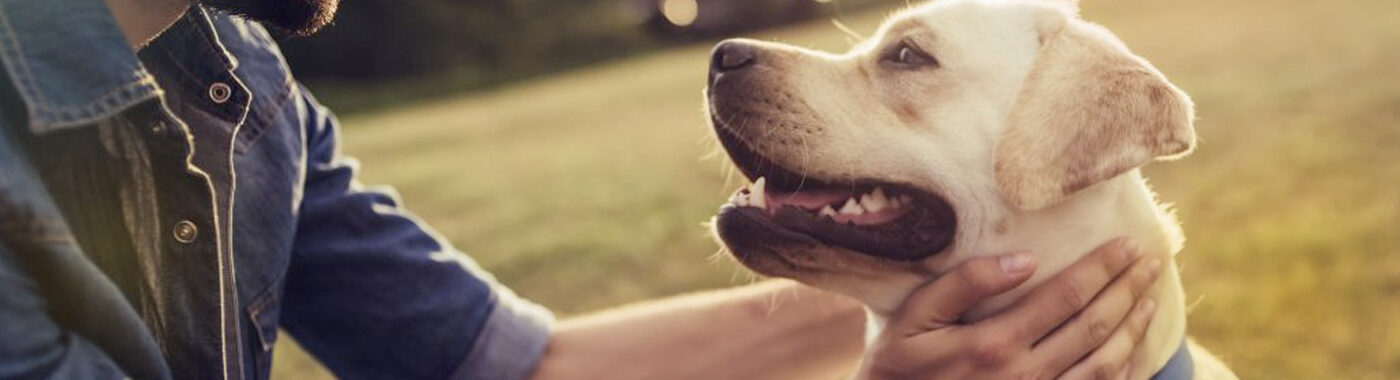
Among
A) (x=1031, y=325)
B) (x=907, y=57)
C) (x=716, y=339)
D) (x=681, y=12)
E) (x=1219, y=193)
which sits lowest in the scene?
(x=681, y=12)

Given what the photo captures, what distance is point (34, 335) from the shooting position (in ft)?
7.23

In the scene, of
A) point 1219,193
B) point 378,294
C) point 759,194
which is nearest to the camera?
point 759,194

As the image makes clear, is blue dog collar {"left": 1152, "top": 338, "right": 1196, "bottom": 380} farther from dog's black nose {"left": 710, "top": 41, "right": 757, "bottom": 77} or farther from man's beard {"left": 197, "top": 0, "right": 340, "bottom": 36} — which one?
man's beard {"left": 197, "top": 0, "right": 340, "bottom": 36}

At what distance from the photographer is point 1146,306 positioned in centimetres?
286

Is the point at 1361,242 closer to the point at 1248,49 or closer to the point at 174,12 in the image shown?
the point at 174,12

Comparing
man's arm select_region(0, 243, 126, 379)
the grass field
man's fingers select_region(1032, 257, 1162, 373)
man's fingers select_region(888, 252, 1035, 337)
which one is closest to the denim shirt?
man's arm select_region(0, 243, 126, 379)

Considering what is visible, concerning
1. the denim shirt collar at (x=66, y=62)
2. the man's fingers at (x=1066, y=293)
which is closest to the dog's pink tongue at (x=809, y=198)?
the man's fingers at (x=1066, y=293)

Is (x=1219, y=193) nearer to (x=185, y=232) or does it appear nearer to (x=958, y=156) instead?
(x=958, y=156)

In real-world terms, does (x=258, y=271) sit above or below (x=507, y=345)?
above

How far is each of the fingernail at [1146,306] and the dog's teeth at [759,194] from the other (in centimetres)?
81

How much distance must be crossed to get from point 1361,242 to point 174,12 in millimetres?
5099

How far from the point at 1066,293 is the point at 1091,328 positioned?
0.28 ft

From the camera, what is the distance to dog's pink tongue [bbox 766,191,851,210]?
10.0 feet

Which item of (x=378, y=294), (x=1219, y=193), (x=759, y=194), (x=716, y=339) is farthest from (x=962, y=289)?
(x=1219, y=193)
